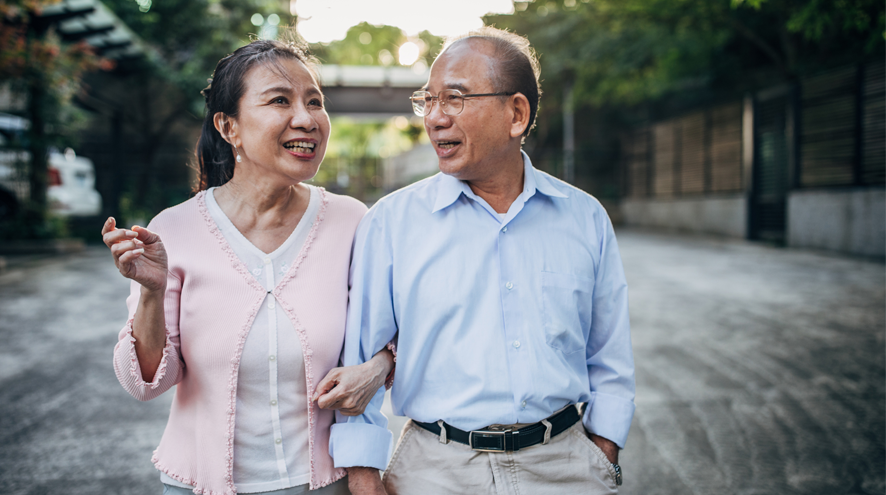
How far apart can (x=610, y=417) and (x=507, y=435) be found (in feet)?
1.31

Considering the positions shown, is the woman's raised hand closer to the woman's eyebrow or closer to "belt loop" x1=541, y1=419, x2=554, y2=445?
the woman's eyebrow

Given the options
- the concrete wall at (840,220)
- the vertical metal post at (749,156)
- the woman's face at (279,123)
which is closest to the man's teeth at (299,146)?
the woman's face at (279,123)

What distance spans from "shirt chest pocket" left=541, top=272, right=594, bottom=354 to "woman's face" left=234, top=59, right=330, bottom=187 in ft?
2.75

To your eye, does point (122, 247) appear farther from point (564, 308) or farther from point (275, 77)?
point (564, 308)

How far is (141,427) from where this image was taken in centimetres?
392

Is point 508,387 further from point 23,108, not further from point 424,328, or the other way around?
point 23,108

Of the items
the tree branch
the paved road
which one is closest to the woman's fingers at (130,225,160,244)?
the paved road

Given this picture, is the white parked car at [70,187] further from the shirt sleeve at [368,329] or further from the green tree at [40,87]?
the shirt sleeve at [368,329]

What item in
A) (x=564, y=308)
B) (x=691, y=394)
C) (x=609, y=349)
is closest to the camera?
(x=564, y=308)

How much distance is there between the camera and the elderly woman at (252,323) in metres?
1.74

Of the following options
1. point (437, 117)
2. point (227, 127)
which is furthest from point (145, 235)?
point (437, 117)

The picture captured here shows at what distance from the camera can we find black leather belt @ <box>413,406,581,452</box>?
1.80m

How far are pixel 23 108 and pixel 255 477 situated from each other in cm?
1274

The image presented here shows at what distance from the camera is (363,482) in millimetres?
1816
